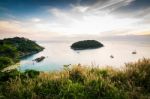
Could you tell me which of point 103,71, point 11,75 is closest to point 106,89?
point 103,71

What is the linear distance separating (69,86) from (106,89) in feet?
4.13

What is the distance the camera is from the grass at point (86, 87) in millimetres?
6836

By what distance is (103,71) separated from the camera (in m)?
9.07

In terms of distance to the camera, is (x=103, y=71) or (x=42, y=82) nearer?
(x=42, y=82)

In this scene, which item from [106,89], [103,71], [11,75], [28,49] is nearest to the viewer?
[106,89]

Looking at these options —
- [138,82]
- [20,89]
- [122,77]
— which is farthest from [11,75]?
[138,82]

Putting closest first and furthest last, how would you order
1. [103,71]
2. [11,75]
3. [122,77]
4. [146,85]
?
[146,85] → [122,77] → [103,71] → [11,75]

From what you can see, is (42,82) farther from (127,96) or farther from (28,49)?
(28,49)

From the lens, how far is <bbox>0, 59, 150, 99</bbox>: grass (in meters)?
6.84

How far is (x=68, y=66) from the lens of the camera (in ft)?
31.3

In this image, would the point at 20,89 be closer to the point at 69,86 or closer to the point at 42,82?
the point at 42,82

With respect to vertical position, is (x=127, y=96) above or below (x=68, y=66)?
below

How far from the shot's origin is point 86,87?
7305 mm

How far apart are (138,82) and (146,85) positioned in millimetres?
296
